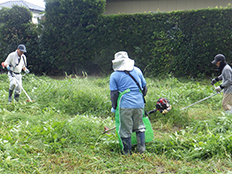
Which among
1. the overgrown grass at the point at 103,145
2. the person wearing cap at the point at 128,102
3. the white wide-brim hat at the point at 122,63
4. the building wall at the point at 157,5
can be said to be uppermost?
the building wall at the point at 157,5

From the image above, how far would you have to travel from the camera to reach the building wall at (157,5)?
12336mm

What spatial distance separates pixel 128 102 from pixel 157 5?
9.90m

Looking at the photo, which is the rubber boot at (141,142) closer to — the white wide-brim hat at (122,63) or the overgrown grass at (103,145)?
the overgrown grass at (103,145)

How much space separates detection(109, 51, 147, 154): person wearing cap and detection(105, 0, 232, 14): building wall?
908 centimetres

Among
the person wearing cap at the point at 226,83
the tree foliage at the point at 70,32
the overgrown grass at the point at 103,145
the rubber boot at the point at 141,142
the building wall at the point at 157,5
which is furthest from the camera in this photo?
the building wall at the point at 157,5

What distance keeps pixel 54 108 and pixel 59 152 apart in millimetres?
2338

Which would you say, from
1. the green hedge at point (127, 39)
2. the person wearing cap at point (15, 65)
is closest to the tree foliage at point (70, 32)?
the green hedge at point (127, 39)

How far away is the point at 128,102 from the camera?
13.6 feet

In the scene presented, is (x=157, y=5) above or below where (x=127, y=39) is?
above

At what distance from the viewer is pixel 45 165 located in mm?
3961

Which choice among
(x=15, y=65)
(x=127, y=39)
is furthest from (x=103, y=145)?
(x=127, y=39)

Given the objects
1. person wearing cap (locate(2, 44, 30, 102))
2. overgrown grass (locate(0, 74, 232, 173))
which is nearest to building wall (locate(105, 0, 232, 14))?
person wearing cap (locate(2, 44, 30, 102))

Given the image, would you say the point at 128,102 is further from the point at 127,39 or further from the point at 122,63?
the point at 127,39

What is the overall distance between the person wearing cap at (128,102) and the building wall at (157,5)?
29.8ft
